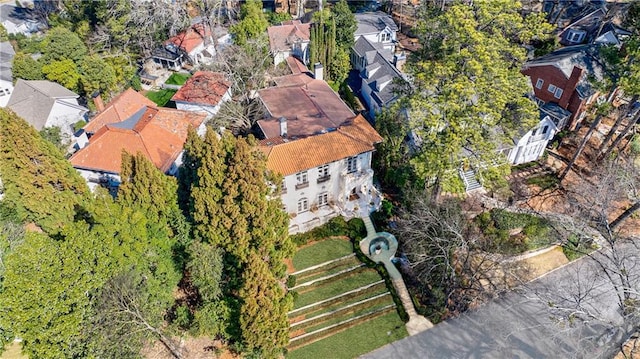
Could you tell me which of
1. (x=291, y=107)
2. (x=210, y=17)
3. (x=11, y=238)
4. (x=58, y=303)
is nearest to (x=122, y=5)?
(x=210, y=17)

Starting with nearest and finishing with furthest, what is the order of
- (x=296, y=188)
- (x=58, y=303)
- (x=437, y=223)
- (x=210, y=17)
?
(x=58, y=303), (x=437, y=223), (x=296, y=188), (x=210, y=17)

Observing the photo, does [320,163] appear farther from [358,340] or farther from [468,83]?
[358,340]

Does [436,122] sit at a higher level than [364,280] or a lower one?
higher

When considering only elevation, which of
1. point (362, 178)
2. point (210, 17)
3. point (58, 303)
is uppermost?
point (210, 17)

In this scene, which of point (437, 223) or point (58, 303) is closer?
point (58, 303)

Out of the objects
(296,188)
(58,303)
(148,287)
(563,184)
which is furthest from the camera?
(563,184)

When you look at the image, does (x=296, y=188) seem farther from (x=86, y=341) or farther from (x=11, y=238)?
(x=11, y=238)

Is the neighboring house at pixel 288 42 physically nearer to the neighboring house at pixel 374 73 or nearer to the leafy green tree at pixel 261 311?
the neighboring house at pixel 374 73

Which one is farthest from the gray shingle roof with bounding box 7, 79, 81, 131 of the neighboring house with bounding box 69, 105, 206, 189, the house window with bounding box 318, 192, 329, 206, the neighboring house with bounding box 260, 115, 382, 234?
the house window with bounding box 318, 192, 329, 206
